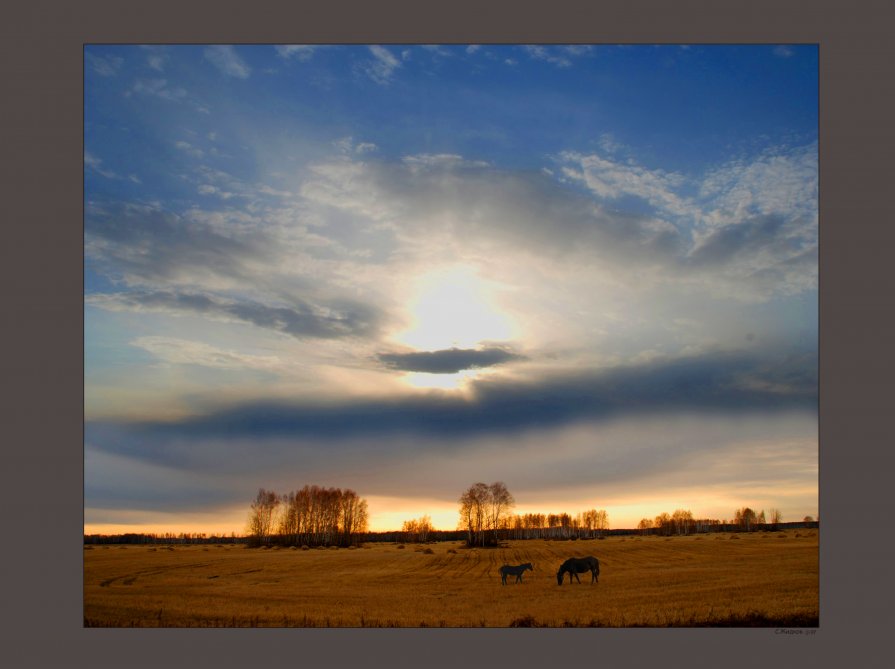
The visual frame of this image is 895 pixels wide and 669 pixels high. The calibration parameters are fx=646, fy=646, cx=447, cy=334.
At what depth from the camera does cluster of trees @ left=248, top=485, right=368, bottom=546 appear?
46344 mm

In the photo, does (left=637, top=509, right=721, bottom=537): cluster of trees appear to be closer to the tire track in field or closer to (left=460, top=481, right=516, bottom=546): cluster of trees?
(left=460, top=481, right=516, bottom=546): cluster of trees

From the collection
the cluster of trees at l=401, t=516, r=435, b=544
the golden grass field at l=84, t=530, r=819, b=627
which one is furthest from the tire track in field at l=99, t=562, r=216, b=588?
the cluster of trees at l=401, t=516, r=435, b=544

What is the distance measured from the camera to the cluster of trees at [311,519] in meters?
46.3

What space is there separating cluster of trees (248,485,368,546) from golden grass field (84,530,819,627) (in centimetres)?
253

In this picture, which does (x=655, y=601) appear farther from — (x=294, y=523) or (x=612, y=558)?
(x=294, y=523)

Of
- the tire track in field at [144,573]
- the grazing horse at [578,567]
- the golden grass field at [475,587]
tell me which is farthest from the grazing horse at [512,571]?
the tire track in field at [144,573]

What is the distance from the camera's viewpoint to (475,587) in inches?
1543

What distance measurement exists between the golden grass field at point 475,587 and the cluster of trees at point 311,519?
253 centimetres

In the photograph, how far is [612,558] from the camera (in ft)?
149

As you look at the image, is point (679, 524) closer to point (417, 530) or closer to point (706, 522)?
point (706, 522)

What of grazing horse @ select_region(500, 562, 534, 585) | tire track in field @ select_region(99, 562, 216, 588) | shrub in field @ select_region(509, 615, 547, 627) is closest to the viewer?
shrub in field @ select_region(509, 615, 547, 627)

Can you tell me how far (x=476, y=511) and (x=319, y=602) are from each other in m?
13.4

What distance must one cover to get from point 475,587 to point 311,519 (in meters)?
23.8

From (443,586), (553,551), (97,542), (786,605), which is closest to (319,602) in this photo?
(443,586)
